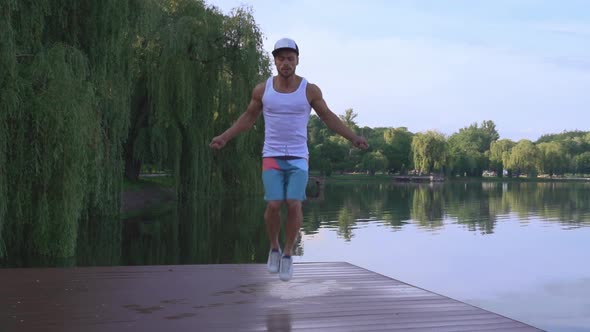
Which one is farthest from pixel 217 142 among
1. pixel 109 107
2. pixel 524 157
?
pixel 524 157

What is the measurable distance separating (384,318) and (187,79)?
14036 mm

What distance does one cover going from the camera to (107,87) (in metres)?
10.2

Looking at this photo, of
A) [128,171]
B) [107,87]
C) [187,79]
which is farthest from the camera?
[128,171]

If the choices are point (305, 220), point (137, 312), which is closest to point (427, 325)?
point (137, 312)

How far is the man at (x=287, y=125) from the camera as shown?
409 centimetres

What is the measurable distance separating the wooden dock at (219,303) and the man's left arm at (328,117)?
1125 millimetres

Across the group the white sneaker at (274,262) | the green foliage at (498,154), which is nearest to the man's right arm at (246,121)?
the white sneaker at (274,262)

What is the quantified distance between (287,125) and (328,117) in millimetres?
343

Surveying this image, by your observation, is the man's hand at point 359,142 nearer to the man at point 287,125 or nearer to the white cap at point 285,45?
the man at point 287,125

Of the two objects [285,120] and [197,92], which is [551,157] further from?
[285,120]

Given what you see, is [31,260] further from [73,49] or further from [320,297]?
[320,297]

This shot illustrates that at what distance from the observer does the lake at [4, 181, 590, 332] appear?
9.73m

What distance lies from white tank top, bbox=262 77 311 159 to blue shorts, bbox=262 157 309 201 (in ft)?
0.17

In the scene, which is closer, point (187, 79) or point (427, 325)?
point (427, 325)
